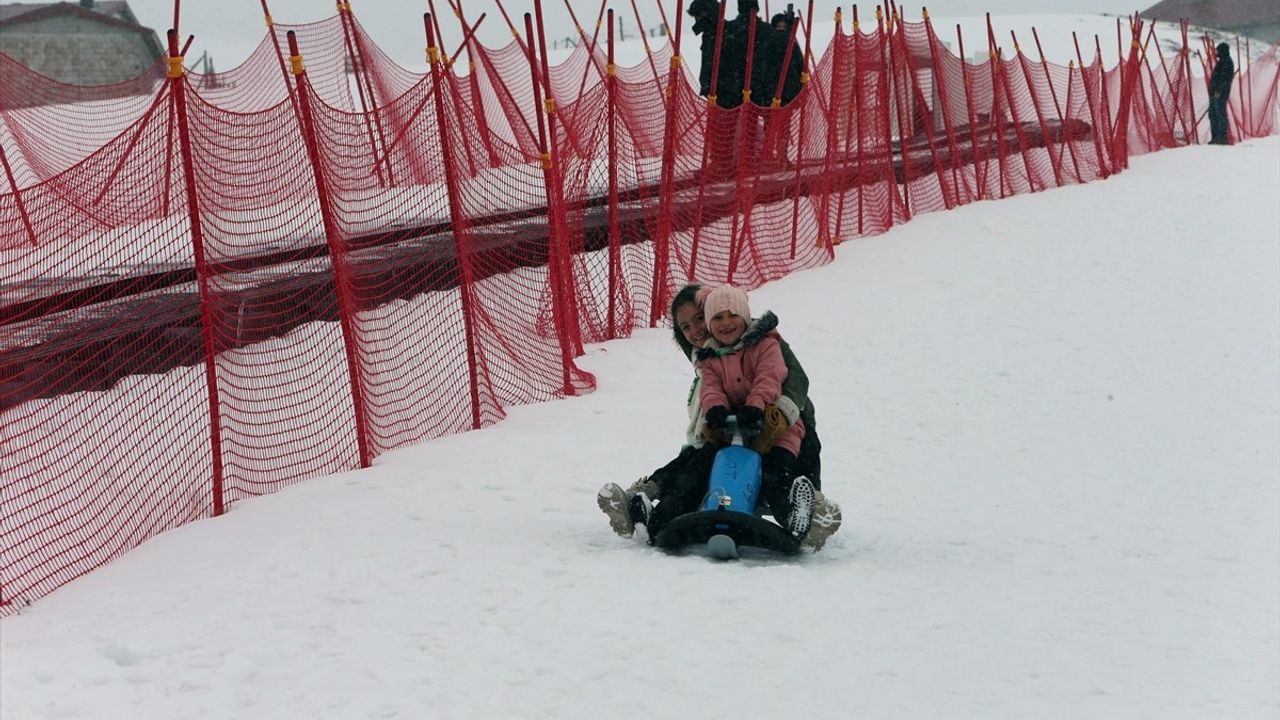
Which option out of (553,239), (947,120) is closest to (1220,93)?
(947,120)

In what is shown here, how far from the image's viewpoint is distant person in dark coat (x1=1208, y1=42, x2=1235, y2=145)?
89.4 ft

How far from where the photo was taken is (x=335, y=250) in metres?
8.09

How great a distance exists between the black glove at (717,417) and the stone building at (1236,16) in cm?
6705

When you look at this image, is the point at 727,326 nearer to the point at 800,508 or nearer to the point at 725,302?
the point at 725,302

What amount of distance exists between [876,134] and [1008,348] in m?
5.66

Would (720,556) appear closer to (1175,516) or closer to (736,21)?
(1175,516)

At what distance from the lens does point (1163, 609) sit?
18.6 ft

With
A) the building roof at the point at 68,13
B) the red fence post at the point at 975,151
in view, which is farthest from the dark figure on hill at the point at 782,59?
the building roof at the point at 68,13

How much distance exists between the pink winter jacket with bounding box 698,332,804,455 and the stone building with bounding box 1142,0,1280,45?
66.9m

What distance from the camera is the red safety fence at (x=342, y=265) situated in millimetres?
7898

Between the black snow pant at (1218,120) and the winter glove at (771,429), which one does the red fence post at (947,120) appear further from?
the winter glove at (771,429)

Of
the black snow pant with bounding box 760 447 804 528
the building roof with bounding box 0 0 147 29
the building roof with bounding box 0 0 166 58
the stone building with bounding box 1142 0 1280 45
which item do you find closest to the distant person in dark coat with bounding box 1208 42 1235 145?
the black snow pant with bounding box 760 447 804 528

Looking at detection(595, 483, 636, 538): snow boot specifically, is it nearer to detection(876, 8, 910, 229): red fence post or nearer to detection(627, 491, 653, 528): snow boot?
detection(627, 491, 653, 528): snow boot

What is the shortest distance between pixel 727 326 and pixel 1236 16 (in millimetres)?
70732
